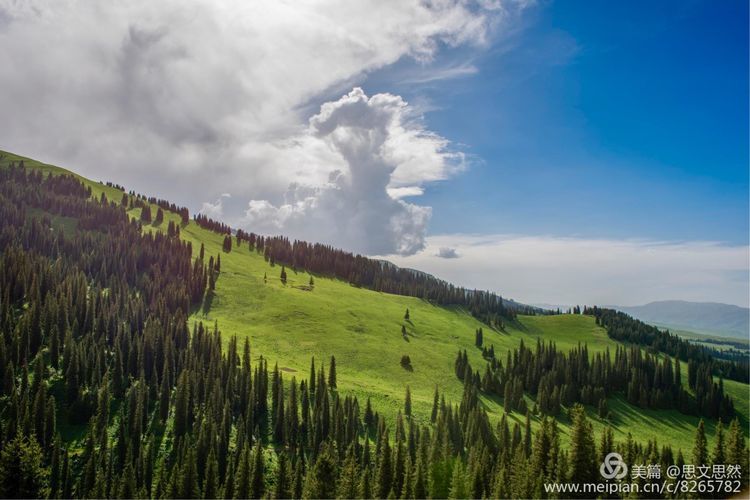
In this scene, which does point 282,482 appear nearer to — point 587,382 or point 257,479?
point 257,479

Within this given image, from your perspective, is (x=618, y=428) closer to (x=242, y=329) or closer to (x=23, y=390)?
(x=242, y=329)

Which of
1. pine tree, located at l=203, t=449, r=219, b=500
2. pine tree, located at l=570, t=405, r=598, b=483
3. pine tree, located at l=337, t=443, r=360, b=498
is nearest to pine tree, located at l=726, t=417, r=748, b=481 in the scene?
pine tree, located at l=570, t=405, r=598, b=483

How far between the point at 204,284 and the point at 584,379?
160670 millimetres

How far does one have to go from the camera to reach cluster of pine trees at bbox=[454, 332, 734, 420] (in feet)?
495

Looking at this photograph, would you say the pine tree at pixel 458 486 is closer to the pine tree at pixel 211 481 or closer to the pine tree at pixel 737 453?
the pine tree at pixel 737 453

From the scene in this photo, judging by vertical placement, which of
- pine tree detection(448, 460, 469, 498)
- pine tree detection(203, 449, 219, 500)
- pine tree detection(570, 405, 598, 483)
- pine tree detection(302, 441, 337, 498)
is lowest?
pine tree detection(203, 449, 219, 500)

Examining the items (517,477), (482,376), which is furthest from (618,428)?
(517,477)

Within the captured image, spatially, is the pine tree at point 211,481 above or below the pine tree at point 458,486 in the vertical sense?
below

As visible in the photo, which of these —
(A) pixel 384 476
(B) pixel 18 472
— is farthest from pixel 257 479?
(B) pixel 18 472

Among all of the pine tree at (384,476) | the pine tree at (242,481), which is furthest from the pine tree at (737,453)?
the pine tree at (242,481)

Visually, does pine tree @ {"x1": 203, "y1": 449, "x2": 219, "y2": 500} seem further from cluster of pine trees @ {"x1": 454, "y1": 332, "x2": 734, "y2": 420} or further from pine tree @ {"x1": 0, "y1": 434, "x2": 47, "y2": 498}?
cluster of pine trees @ {"x1": 454, "y1": 332, "x2": 734, "y2": 420}

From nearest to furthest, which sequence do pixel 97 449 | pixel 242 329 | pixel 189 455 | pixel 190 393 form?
1. pixel 189 455
2. pixel 97 449
3. pixel 190 393
4. pixel 242 329

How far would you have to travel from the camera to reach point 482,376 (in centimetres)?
16112

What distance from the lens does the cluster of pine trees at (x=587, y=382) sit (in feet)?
495
